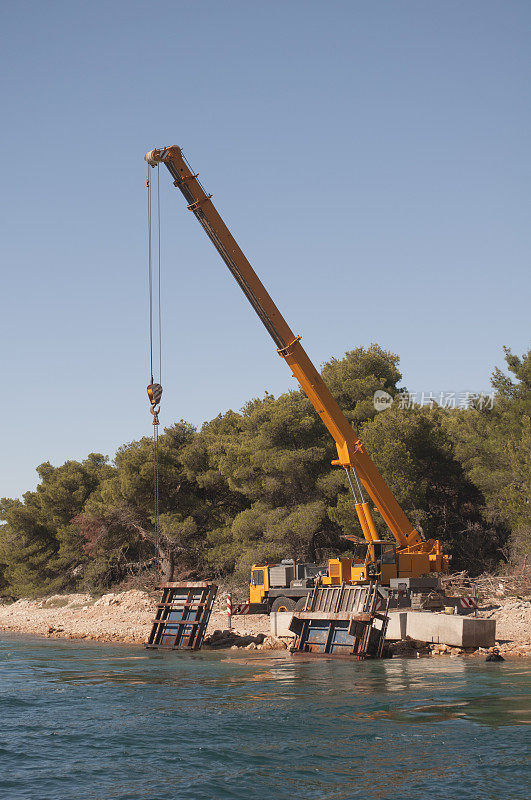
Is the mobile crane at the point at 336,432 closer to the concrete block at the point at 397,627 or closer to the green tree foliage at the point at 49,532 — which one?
the concrete block at the point at 397,627

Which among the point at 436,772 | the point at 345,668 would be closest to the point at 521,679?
the point at 345,668

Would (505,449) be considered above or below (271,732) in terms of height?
above

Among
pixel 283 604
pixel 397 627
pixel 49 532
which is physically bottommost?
pixel 397 627

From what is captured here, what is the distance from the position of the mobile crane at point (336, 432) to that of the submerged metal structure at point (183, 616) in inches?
186

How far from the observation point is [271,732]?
1359cm

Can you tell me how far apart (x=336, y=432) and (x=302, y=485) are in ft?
44.9

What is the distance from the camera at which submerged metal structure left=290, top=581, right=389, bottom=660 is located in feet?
73.4

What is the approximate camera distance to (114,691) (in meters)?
18.5

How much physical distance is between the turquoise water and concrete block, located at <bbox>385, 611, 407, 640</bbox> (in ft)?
8.72

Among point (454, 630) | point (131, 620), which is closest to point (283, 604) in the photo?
point (454, 630)

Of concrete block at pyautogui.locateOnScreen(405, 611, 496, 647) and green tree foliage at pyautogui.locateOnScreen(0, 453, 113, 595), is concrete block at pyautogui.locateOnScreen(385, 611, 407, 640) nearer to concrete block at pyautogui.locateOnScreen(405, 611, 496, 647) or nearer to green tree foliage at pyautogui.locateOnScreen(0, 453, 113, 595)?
concrete block at pyautogui.locateOnScreen(405, 611, 496, 647)

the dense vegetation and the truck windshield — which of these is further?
the dense vegetation

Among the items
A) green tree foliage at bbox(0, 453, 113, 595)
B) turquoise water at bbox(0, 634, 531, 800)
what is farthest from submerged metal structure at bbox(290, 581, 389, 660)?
green tree foliage at bbox(0, 453, 113, 595)

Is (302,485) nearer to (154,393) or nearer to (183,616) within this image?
(183,616)
